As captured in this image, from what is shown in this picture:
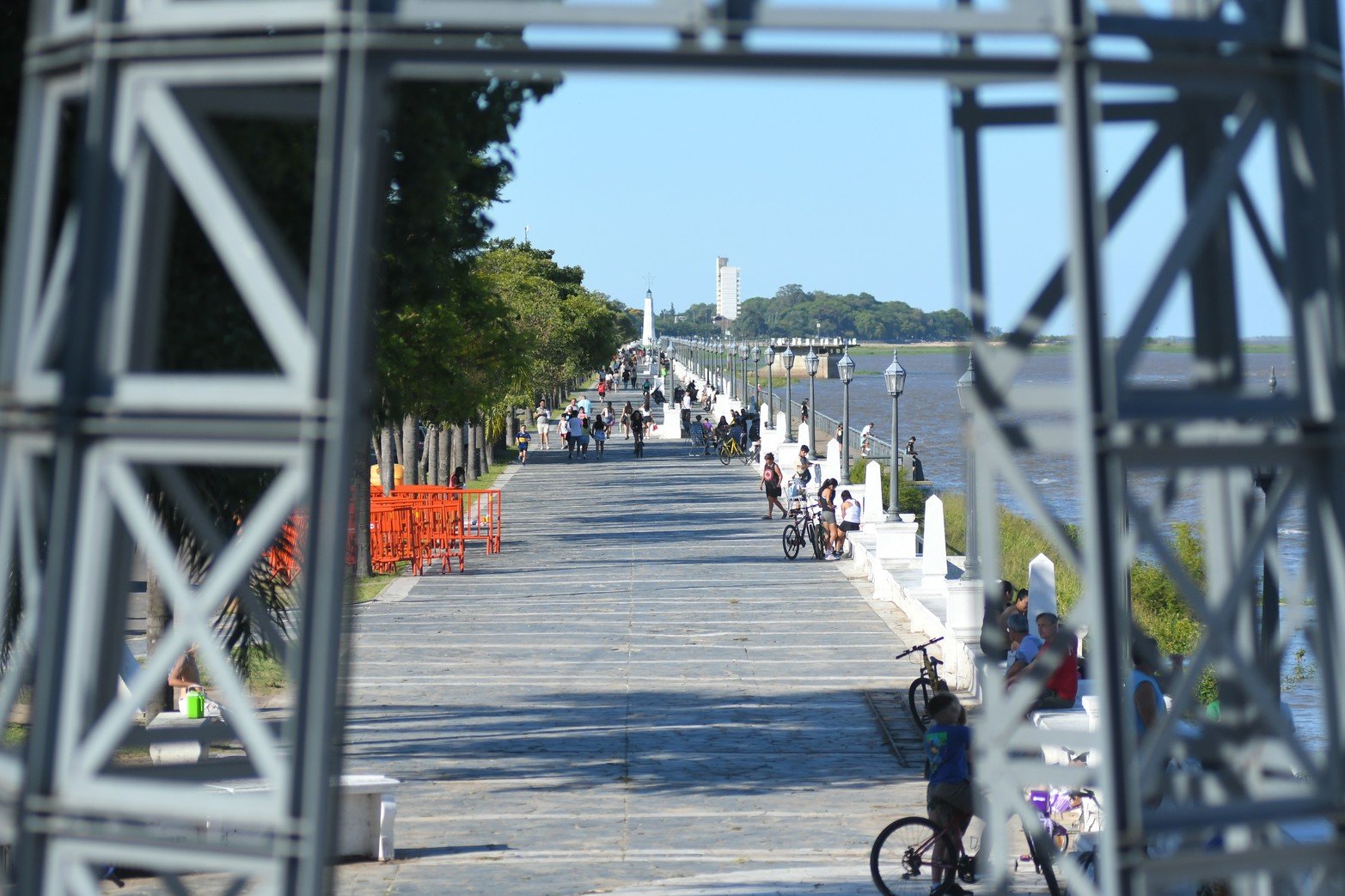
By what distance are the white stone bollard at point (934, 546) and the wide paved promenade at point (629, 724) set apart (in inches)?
31.7

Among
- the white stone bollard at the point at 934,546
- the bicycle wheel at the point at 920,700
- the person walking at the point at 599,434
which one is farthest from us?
the person walking at the point at 599,434

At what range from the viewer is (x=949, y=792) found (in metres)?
9.93

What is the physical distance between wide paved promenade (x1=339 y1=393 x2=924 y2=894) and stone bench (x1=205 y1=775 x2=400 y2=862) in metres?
0.19

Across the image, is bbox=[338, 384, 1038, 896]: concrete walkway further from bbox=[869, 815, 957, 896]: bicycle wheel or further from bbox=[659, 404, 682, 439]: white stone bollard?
bbox=[659, 404, 682, 439]: white stone bollard

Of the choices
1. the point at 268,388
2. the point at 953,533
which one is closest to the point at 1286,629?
the point at 268,388

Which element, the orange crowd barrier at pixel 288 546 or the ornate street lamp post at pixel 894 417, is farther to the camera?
the ornate street lamp post at pixel 894 417

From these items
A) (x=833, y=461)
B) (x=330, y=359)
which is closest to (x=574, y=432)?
(x=833, y=461)

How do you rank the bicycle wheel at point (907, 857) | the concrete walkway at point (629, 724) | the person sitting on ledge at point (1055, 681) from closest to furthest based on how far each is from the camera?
1. the bicycle wheel at point (907, 857)
2. the concrete walkway at point (629, 724)
3. the person sitting on ledge at point (1055, 681)

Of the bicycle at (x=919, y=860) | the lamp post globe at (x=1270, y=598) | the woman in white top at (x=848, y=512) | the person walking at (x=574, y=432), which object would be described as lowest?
the bicycle at (x=919, y=860)

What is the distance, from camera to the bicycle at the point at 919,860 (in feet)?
32.4

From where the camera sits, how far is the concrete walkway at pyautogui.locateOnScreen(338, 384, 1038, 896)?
11102 millimetres

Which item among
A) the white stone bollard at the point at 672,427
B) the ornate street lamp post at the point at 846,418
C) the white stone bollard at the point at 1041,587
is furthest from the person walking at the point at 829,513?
the white stone bollard at the point at 672,427

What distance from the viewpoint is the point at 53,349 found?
5559 mm

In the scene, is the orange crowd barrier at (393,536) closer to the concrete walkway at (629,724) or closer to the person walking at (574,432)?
the concrete walkway at (629,724)
